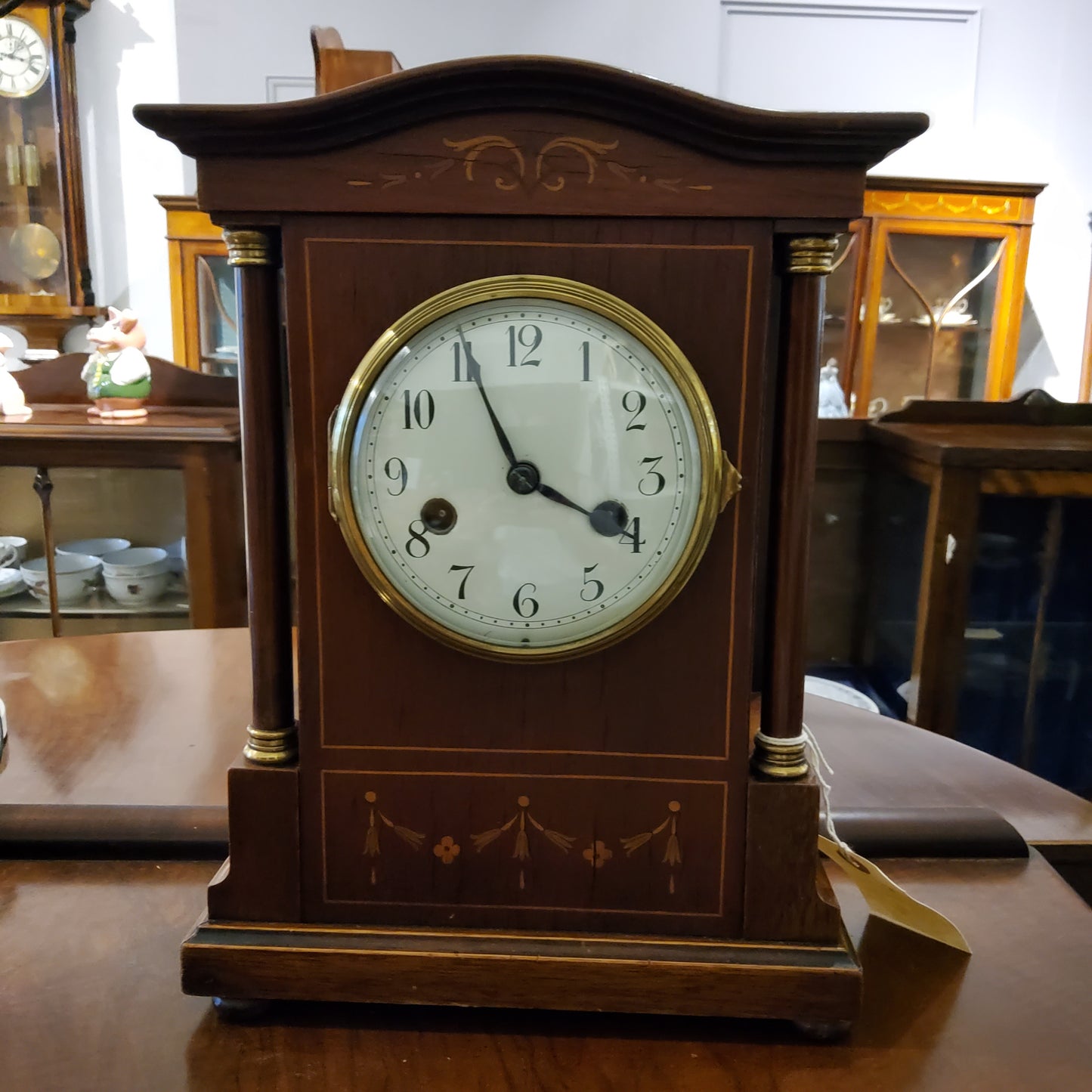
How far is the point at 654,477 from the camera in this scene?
0.48 meters

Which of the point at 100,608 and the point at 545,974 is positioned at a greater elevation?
the point at 545,974

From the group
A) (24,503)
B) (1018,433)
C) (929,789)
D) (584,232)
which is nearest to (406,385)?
(584,232)

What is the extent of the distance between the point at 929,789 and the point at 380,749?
445 millimetres

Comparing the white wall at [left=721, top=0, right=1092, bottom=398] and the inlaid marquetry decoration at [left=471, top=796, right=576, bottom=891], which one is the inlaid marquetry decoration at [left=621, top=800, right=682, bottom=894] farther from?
the white wall at [left=721, top=0, right=1092, bottom=398]

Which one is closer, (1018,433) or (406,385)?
(406,385)

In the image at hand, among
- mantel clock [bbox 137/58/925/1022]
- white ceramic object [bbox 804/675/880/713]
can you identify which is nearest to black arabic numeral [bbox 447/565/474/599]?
mantel clock [bbox 137/58/925/1022]

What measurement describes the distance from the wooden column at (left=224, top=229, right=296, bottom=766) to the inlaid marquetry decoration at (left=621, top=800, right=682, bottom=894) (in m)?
0.18

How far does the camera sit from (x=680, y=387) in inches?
18.6

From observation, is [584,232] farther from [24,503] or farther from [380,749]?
[24,503]

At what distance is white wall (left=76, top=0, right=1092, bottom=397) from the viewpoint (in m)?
3.01

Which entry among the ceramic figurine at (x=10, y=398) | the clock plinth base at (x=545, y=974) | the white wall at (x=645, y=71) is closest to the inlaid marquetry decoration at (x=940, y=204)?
the white wall at (x=645, y=71)

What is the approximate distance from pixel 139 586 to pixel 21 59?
6.06 feet

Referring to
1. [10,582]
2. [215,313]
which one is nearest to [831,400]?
[215,313]

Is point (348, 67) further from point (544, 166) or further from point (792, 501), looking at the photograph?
point (792, 501)
